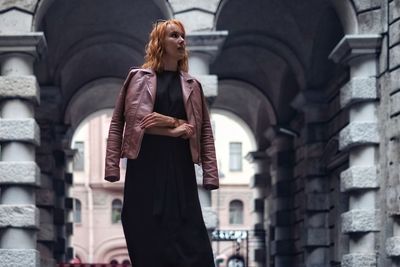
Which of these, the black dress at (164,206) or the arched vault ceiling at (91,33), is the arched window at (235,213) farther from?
the black dress at (164,206)

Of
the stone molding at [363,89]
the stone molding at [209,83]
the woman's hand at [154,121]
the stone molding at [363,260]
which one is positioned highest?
the stone molding at [209,83]

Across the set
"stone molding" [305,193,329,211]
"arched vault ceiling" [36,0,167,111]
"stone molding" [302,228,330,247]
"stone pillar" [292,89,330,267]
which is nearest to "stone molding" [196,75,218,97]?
"arched vault ceiling" [36,0,167,111]

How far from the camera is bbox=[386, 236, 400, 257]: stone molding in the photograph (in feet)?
50.2

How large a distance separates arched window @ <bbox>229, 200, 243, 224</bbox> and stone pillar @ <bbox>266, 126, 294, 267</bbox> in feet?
101

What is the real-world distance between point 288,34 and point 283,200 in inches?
223

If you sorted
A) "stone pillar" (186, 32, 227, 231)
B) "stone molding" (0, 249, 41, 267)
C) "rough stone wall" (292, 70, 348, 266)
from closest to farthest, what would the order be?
1. "stone molding" (0, 249, 41, 267)
2. "stone pillar" (186, 32, 227, 231)
3. "rough stone wall" (292, 70, 348, 266)

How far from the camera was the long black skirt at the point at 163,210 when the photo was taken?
249 inches

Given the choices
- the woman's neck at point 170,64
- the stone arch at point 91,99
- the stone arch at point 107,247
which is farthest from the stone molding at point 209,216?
the stone arch at point 107,247

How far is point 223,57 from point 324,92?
465 cm

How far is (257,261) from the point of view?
107ft

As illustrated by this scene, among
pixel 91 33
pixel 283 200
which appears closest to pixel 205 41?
pixel 91 33

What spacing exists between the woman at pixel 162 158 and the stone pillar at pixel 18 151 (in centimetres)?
1013

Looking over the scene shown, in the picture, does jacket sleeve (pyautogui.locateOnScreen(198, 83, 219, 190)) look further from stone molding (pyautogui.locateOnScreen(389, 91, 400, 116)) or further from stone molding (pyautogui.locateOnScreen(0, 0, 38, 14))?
stone molding (pyautogui.locateOnScreen(0, 0, 38, 14))

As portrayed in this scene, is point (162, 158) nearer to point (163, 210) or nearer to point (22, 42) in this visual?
point (163, 210)
